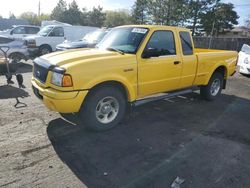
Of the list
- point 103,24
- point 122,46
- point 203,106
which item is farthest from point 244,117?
point 103,24

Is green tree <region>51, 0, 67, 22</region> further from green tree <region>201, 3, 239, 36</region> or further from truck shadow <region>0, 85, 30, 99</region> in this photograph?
truck shadow <region>0, 85, 30, 99</region>

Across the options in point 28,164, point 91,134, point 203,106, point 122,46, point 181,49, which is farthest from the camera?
point 203,106

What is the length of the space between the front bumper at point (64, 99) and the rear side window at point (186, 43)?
2.85 metres

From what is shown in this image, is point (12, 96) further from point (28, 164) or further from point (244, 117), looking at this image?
point (244, 117)

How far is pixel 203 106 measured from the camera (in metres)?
6.85

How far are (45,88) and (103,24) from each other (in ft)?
187

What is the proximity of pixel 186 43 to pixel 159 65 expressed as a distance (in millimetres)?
1214

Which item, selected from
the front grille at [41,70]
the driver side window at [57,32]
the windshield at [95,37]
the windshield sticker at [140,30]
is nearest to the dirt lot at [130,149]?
the front grille at [41,70]

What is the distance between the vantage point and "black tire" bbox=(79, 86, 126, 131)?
180 inches

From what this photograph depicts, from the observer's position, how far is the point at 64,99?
424 centimetres

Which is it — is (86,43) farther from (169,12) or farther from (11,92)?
(169,12)

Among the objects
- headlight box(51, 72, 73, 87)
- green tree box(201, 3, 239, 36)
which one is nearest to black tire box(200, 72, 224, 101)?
headlight box(51, 72, 73, 87)

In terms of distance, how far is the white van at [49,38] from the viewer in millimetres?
15086

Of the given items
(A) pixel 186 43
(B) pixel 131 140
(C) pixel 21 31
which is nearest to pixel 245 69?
(A) pixel 186 43
